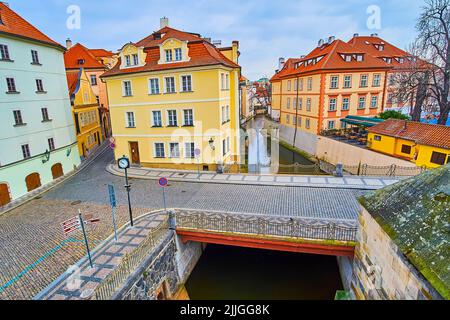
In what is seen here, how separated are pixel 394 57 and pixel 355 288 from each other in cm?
3358

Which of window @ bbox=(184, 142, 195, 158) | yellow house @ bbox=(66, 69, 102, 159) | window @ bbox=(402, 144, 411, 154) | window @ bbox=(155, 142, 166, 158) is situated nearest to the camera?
window @ bbox=(402, 144, 411, 154)

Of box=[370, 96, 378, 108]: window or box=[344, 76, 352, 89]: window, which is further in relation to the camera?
box=[370, 96, 378, 108]: window

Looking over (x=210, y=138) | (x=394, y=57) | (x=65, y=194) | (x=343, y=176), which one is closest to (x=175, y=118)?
(x=210, y=138)

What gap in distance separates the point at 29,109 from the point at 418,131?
26.3 meters

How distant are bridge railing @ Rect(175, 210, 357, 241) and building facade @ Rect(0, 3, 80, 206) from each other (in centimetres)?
1164

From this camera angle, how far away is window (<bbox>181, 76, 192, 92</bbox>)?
1825 centimetres

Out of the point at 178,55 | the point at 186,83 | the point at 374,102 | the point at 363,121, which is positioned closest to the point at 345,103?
the point at 374,102

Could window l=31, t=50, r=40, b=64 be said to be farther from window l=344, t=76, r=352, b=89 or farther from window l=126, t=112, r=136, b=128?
window l=344, t=76, r=352, b=89

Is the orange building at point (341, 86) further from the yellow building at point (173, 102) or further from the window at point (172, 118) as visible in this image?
the window at point (172, 118)

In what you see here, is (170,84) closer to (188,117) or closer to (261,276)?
(188,117)

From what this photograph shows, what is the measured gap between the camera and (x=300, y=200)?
1339cm

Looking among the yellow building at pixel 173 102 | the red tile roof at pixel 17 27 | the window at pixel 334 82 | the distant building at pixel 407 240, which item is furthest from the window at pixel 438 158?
Result: the red tile roof at pixel 17 27

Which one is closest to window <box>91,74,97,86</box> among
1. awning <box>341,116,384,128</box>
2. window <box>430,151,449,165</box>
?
awning <box>341,116,384,128</box>

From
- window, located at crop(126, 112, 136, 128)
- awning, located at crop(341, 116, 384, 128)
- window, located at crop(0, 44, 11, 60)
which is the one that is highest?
window, located at crop(0, 44, 11, 60)
